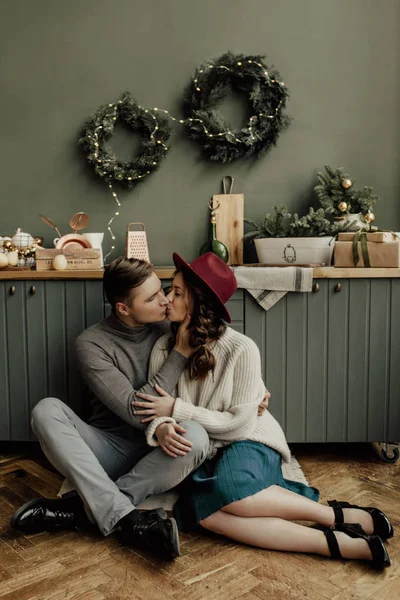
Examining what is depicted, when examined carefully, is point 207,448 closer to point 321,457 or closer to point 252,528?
point 252,528

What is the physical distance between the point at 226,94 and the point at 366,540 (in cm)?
213

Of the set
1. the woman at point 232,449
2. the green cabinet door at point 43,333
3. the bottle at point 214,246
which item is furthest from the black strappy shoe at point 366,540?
the bottle at point 214,246

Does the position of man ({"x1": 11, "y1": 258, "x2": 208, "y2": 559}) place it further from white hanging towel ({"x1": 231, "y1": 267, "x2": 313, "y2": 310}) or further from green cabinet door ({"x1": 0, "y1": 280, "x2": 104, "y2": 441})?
white hanging towel ({"x1": 231, "y1": 267, "x2": 313, "y2": 310})

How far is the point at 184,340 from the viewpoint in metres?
2.05

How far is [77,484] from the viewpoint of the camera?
182 cm

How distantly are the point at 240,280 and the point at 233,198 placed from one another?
0.63m

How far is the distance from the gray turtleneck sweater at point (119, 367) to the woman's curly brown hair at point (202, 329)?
0.07 metres

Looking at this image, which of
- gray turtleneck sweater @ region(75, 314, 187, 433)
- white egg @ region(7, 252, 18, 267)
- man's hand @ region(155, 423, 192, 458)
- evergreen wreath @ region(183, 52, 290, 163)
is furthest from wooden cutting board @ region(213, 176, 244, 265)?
man's hand @ region(155, 423, 192, 458)

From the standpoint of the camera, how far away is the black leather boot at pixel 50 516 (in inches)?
73.3

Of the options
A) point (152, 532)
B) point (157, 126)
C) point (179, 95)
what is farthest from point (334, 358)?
point (179, 95)

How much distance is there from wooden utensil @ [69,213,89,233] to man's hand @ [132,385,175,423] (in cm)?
107

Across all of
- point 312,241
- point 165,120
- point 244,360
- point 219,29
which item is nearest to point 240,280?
point 312,241

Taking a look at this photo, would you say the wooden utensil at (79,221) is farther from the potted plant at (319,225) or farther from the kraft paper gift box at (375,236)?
the kraft paper gift box at (375,236)

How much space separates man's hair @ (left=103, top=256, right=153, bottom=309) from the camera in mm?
2053
